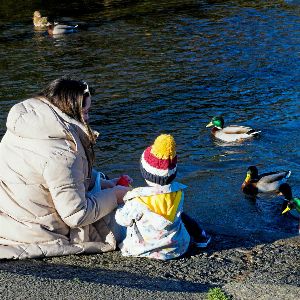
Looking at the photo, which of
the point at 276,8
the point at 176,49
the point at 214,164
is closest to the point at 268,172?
the point at 214,164

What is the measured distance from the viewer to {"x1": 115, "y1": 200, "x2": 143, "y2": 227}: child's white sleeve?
5738 mm

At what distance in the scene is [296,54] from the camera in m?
17.8

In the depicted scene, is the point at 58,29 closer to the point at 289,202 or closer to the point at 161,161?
the point at 289,202

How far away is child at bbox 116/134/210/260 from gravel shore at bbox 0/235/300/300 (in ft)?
0.44

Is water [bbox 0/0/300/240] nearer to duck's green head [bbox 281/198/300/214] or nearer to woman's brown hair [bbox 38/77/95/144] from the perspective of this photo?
duck's green head [bbox 281/198/300/214]

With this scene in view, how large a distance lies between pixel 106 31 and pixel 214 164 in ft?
42.3

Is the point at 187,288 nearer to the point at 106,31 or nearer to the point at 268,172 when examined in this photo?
the point at 268,172

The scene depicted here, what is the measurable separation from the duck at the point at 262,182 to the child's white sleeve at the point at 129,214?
399 cm

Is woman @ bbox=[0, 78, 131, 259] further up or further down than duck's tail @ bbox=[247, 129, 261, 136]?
further up

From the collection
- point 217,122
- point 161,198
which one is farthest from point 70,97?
point 217,122

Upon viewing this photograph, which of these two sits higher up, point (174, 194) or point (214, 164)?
point (174, 194)

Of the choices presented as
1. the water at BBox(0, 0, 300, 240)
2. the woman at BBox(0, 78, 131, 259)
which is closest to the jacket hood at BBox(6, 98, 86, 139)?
the woman at BBox(0, 78, 131, 259)

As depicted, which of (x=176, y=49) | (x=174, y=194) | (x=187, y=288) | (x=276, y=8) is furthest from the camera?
(x=276, y=8)

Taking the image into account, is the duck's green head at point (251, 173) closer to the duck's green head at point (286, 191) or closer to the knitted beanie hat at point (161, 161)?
the duck's green head at point (286, 191)
